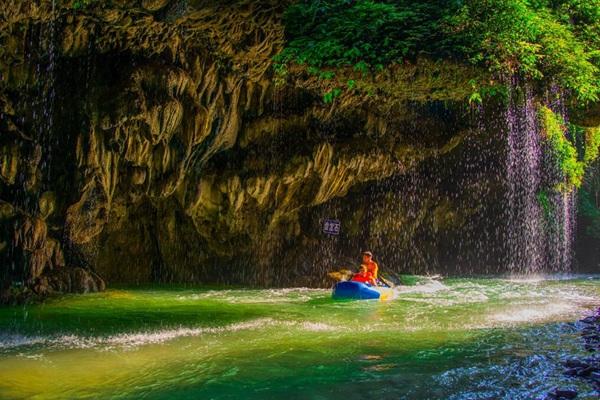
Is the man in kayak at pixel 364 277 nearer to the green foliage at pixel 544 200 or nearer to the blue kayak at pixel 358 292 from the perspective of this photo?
the blue kayak at pixel 358 292

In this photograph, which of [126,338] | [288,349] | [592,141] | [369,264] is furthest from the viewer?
[592,141]

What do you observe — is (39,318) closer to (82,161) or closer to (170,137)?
(82,161)

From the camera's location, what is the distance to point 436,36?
11.1 m

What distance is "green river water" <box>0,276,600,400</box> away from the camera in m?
5.42

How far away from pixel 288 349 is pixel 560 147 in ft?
47.6

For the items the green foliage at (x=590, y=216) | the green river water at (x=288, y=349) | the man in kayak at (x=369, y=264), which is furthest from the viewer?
the green foliage at (x=590, y=216)

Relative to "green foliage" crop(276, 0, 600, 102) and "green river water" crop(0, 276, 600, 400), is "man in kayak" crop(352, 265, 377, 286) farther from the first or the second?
"green foliage" crop(276, 0, 600, 102)

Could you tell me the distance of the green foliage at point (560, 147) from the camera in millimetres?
16875

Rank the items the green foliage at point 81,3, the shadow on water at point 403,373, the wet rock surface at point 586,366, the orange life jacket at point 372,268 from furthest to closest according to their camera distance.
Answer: the orange life jacket at point 372,268, the green foliage at point 81,3, the shadow on water at point 403,373, the wet rock surface at point 586,366

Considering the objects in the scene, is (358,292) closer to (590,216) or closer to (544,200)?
(544,200)

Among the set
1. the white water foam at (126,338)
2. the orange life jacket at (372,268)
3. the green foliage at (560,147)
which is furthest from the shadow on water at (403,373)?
the green foliage at (560,147)

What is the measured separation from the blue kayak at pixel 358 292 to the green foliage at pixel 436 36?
17.1 feet

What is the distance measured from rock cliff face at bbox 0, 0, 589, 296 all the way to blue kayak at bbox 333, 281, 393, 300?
168 inches

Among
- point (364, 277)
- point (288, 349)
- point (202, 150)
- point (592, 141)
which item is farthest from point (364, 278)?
point (592, 141)
